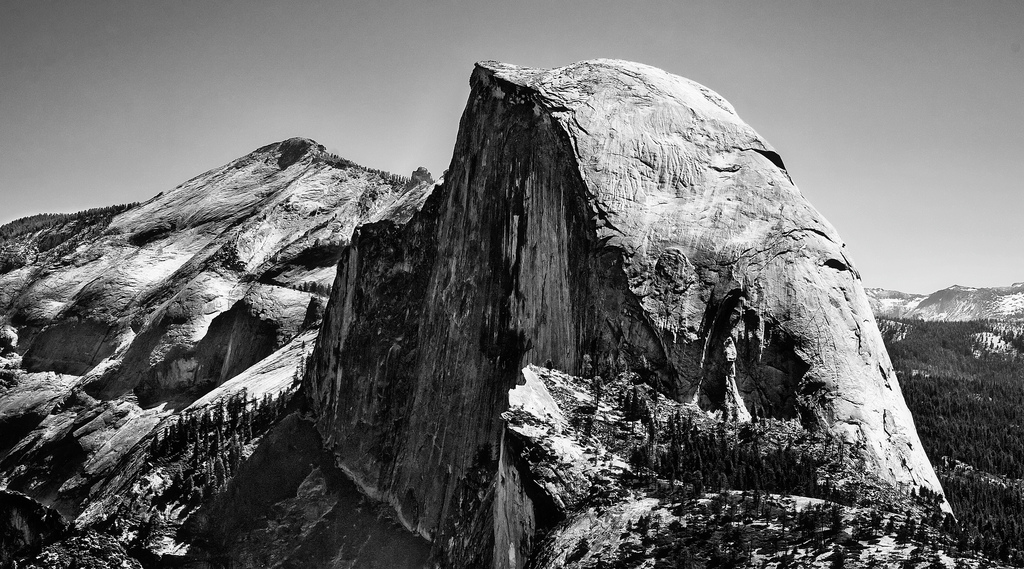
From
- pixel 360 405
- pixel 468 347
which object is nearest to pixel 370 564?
pixel 360 405

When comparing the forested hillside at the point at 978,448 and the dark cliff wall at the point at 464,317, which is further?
the dark cliff wall at the point at 464,317

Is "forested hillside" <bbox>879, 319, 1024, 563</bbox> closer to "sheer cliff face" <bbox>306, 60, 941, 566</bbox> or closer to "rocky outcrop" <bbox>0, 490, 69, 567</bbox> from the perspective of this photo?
"sheer cliff face" <bbox>306, 60, 941, 566</bbox>

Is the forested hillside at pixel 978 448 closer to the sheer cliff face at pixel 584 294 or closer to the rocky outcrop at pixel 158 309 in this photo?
the sheer cliff face at pixel 584 294

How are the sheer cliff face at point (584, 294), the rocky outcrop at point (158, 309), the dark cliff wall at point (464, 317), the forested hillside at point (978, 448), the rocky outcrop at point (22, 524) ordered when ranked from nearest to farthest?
the sheer cliff face at point (584, 294) → the forested hillside at point (978, 448) → the dark cliff wall at point (464, 317) → the rocky outcrop at point (22, 524) → the rocky outcrop at point (158, 309)

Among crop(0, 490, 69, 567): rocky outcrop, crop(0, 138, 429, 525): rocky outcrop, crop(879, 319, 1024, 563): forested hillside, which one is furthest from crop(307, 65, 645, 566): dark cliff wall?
crop(0, 490, 69, 567): rocky outcrop

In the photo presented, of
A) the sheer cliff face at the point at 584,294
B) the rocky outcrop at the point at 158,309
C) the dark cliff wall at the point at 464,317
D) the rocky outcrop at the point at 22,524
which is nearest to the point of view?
the sheer cliff face at the point at 584,294

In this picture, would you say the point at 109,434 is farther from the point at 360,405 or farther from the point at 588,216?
the point at 588,216

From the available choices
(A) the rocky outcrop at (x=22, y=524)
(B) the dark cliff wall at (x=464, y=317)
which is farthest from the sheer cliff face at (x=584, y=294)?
(A) the rocky outcrop at (x=22, y=524)

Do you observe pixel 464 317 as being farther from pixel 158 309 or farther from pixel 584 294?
pixel 158 309
